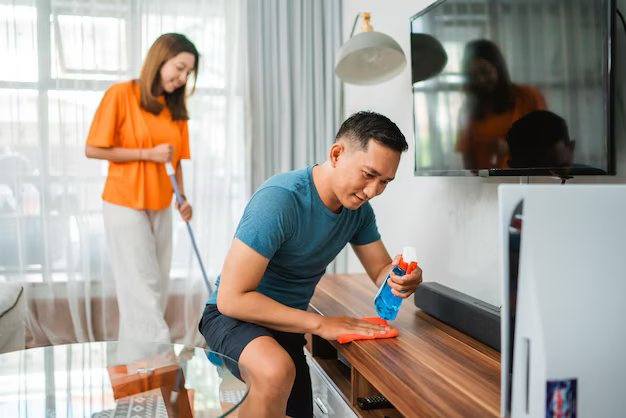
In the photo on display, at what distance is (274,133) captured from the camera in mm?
3496

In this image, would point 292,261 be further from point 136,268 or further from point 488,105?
point 136,268

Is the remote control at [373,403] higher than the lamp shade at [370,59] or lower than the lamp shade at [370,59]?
lower

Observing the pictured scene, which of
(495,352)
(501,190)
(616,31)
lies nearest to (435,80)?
(616,31)

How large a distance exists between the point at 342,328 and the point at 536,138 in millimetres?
693

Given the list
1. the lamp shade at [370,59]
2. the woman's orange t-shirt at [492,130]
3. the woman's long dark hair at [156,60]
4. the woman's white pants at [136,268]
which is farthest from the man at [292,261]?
the woman's long dark hair at [156,60]

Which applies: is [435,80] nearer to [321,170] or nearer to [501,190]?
[321,170]

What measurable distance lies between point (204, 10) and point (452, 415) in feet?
9.60

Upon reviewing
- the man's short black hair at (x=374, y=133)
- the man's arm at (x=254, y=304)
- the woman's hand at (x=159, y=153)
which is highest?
the woman's hand at (x=159, y=153)

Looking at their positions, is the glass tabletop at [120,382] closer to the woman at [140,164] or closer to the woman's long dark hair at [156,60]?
the woman at [140,164]

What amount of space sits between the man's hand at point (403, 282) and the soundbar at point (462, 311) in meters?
0.15

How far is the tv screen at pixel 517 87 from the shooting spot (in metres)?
1.23

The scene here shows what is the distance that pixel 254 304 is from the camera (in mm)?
1428

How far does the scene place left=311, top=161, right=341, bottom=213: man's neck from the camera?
62.3 inches

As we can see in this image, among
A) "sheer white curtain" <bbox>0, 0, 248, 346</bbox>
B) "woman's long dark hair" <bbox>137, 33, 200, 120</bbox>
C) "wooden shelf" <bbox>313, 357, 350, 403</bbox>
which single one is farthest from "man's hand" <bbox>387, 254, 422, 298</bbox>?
"sheer white curtain" <bbox>0, 0, 248, 346</bbox>
